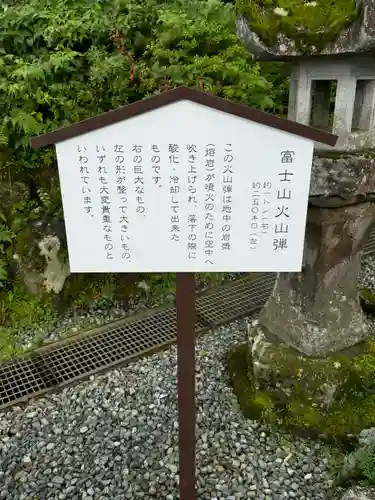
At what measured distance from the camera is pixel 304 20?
7.92 feet

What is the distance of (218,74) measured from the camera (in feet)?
16.3

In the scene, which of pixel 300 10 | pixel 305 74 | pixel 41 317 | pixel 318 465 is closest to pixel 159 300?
pixel 41 317

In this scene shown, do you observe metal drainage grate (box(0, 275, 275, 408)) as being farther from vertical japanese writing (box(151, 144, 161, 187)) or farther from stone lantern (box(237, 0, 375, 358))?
vertical japanese writing (box(151, 144, 161, 187))

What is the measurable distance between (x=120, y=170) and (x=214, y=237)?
0.51 meters

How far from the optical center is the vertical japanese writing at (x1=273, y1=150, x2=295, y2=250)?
187cm

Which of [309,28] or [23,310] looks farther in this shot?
[23,310]

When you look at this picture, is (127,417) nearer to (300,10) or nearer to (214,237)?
(214,237)

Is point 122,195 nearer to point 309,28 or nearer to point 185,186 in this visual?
point 185,186

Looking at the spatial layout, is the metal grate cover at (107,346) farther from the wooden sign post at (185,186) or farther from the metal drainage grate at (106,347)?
the wooden sign post at (185,186)

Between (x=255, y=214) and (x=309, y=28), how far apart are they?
1.21m

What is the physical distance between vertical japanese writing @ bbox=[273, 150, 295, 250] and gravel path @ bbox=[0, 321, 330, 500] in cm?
168

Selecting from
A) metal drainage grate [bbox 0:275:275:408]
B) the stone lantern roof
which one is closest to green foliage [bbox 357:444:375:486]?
metal drainage grate [bbox 0:275:275:408]

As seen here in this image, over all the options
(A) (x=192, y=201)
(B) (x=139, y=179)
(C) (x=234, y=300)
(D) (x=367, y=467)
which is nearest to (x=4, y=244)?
(C) (x=234, y=300)

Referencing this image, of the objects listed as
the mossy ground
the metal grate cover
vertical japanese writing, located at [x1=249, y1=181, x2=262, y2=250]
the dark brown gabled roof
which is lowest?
the metal grate cover
